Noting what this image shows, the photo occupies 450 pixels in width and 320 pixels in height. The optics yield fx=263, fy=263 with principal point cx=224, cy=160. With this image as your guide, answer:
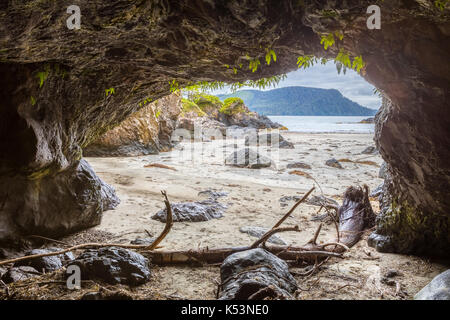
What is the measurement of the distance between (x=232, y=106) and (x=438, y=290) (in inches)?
1198

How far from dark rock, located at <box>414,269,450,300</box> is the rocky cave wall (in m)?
1.39

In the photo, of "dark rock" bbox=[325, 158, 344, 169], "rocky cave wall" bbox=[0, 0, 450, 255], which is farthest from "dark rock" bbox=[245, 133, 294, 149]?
"rocky cave wall" bbox=[0, 0, 450, 255]

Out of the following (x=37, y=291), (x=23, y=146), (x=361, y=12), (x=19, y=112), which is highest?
(x=361, y=12)

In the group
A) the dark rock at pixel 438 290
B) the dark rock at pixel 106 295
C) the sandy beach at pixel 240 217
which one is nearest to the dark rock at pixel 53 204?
the sandy beach at pixel 240 217

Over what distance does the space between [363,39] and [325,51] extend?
0.48 metres

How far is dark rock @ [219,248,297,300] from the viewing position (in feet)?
8.11

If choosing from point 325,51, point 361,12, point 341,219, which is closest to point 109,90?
point 325,51

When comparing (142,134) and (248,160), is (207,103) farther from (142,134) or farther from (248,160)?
(248,160)

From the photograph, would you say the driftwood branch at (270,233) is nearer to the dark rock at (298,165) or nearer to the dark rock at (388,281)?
the dark rock at (388,281)

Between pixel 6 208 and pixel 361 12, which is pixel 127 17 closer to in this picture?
pixel 361 12

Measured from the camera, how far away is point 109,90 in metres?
4.25

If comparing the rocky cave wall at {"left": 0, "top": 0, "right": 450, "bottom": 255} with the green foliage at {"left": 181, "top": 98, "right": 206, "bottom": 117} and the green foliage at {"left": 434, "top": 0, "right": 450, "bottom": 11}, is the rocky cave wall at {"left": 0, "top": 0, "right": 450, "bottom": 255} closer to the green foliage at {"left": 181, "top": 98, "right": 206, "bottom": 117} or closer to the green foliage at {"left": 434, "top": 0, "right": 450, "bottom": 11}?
the green foliage at {"left": 434, "top": 0, "right": 450, "bottom": 11}

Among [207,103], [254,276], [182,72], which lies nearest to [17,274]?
[254,276]

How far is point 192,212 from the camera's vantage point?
552 centimetres
